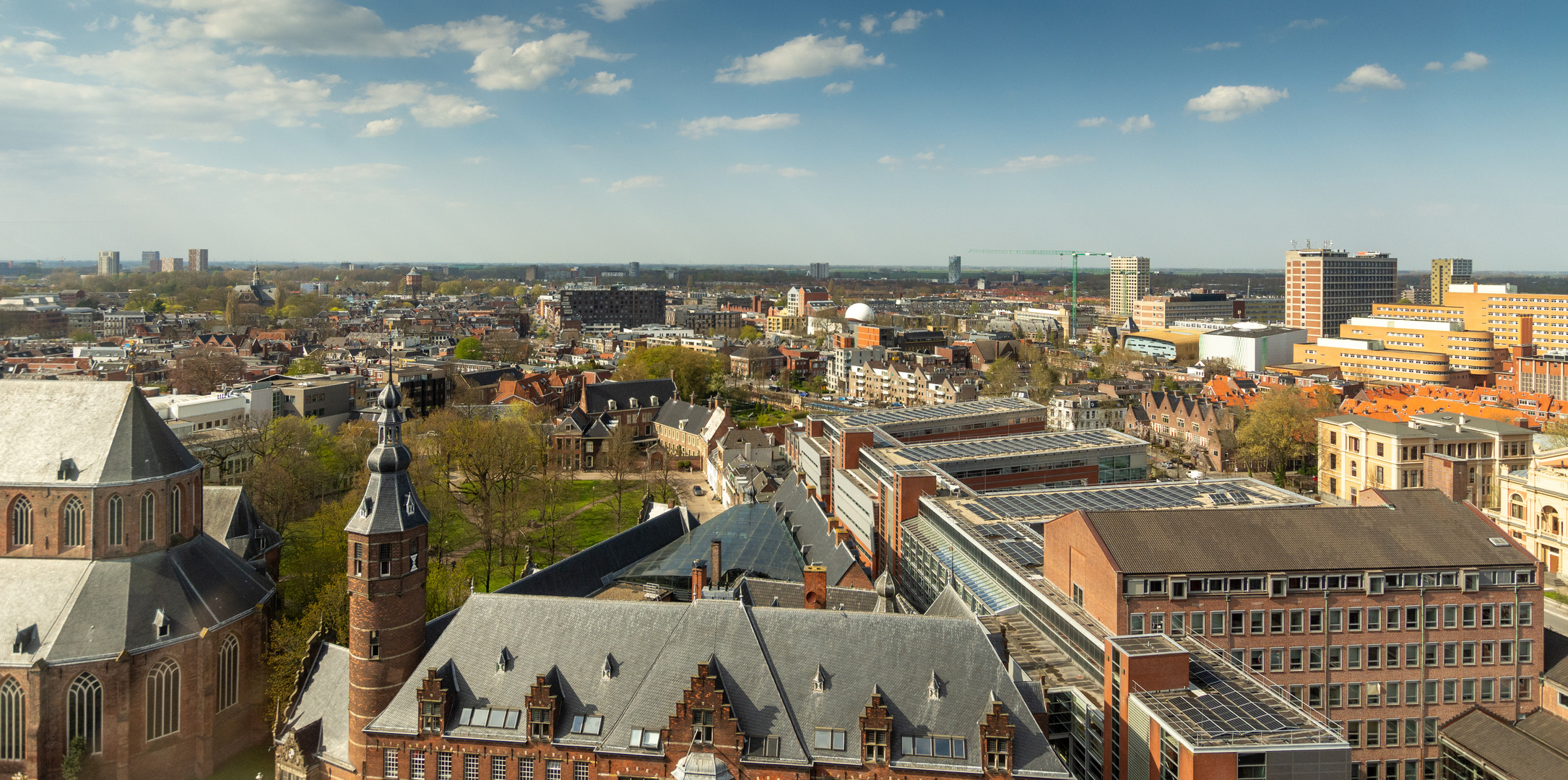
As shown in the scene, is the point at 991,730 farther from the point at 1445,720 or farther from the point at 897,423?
the point at 897,423

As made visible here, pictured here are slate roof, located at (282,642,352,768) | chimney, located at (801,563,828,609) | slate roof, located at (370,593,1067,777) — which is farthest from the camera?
chimney, located at (801,563,828,609)

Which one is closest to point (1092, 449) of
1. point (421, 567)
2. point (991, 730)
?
point (991, 730)

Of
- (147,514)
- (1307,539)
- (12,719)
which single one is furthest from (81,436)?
(1307,539)

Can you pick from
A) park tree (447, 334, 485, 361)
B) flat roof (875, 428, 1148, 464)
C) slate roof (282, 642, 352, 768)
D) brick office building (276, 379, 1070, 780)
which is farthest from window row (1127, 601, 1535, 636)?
park tree (447, 334, 485, 361)

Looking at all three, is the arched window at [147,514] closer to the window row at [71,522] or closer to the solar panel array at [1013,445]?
the window row at [71,522]

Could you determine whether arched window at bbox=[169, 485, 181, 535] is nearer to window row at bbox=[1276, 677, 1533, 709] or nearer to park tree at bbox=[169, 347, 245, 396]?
window row at bbox=[1276, 677, 1533, 709]
